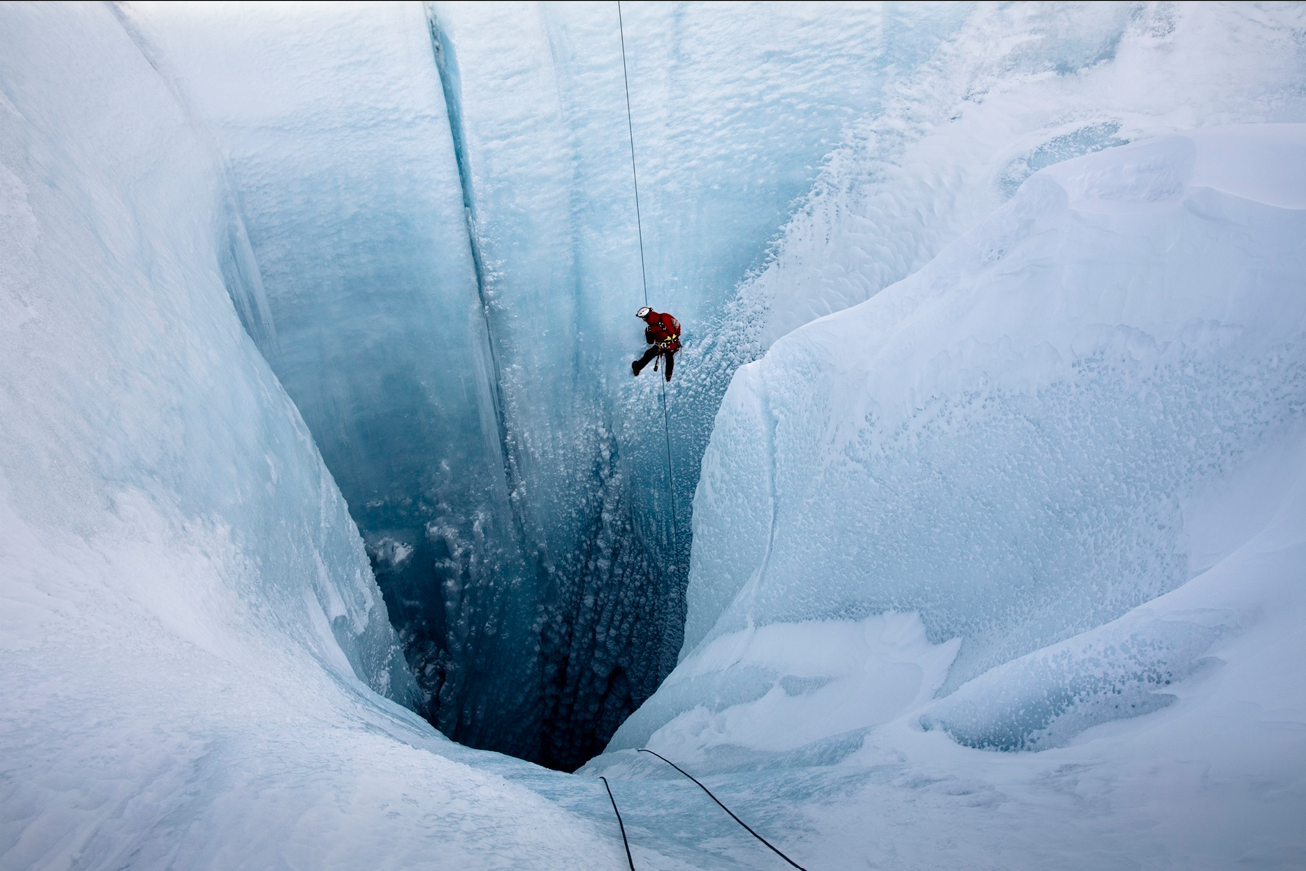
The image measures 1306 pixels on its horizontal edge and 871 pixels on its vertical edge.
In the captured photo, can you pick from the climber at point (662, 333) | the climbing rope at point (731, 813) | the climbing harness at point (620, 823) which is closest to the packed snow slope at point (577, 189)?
the climber at point (662, 333)

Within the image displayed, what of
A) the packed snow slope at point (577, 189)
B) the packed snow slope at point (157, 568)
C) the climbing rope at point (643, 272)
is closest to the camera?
the packed snow slope at point (157, 568)

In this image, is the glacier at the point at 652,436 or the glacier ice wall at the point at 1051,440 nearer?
the glacier at the point at 652,436

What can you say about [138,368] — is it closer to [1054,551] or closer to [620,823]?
[620,823]

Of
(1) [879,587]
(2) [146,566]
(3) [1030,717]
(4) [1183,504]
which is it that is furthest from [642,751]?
(4) [1183,504]

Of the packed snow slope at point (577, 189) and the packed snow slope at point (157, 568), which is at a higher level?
the packed snow slope at point (577, 189)

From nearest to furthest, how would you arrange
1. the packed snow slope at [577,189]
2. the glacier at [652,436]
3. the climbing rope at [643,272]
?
1. the glacier at [652,436]
2. the packed snow slope at [577,189]
3. the climbing rope at [643,272]

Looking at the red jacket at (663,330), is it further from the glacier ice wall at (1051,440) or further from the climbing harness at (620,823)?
the climbing harness at (620,823)

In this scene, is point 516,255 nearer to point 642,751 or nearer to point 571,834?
point 642,751

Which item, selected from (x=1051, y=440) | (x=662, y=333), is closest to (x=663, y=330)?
(x=662, y=333)

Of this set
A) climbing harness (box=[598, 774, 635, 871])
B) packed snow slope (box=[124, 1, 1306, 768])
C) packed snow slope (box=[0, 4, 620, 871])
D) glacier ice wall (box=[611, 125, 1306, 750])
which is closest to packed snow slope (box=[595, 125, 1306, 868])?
glacier ice wall (box=[611, 125, 1306, 750])
